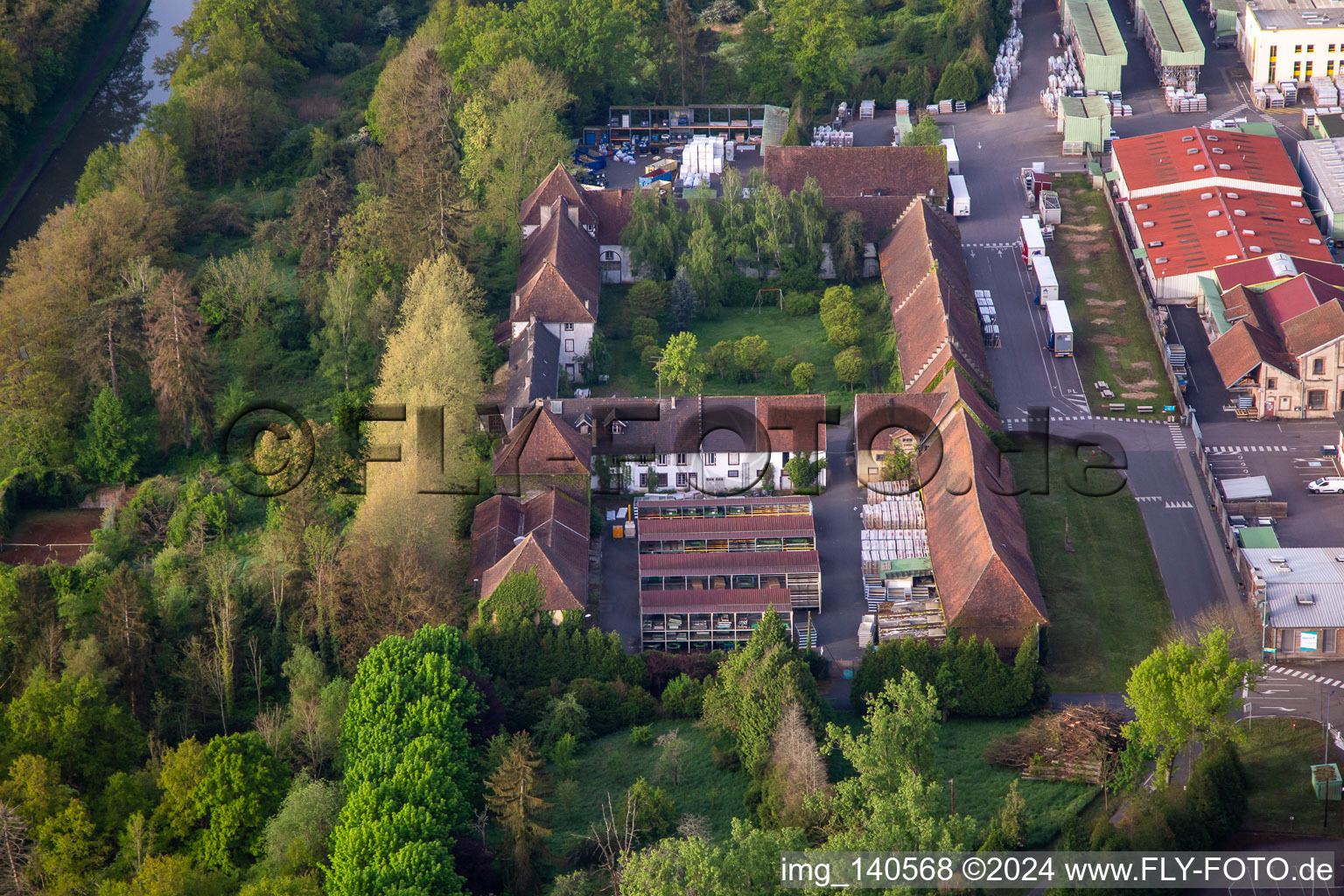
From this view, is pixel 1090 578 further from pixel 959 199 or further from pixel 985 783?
pixel 959 199

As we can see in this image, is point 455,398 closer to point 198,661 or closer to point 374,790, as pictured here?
point 198,661

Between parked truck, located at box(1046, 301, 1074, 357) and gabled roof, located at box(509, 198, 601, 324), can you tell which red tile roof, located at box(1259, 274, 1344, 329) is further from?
gabled roof, located at box(509, 198, 601, 324)

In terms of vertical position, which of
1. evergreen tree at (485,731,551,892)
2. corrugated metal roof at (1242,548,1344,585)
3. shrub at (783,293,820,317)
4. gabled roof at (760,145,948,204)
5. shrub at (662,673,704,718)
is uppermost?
gabled roof at (760,145,948,204)

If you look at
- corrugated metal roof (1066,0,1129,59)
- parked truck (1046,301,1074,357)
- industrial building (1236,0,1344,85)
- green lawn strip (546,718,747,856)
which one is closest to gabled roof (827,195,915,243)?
parked truck (1046,301,1074,357)

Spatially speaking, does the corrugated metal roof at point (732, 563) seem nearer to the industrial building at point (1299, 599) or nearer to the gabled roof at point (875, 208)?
the industrial building at point (1299, 599)

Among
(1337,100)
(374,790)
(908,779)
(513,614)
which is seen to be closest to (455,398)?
(513,614)
